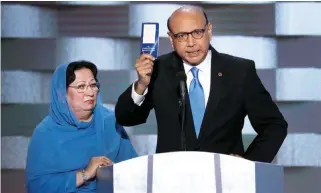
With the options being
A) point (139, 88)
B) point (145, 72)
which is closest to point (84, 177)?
point (139, 88)

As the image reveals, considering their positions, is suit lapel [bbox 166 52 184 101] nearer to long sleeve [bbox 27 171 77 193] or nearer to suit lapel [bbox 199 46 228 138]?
suit lapel [bbox 199 46 228 138]

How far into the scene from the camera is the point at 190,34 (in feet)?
7.24

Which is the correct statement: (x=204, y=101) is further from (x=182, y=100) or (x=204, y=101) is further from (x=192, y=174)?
(x=192, y=174)

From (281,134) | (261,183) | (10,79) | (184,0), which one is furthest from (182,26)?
(10,79)

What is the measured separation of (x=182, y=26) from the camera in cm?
221

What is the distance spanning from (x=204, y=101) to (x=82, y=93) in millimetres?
698

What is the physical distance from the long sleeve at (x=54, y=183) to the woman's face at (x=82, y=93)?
0.94ft

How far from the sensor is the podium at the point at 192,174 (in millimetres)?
1764

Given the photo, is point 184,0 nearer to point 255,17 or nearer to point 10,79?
point 255,17

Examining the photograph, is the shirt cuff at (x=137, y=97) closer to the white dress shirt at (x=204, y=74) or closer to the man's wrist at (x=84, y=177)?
the white dress shirt at (x=204, y=74)

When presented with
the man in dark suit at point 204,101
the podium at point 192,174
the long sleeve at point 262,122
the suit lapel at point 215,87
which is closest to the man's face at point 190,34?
the man in dark suit at point 204,101

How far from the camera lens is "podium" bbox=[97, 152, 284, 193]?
176 cm

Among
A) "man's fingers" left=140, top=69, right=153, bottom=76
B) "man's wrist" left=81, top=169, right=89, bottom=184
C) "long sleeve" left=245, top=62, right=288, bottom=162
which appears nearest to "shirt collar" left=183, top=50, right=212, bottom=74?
"long sleeve" left=245, top=62, right=288, bottom=162

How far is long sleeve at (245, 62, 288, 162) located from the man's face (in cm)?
22
